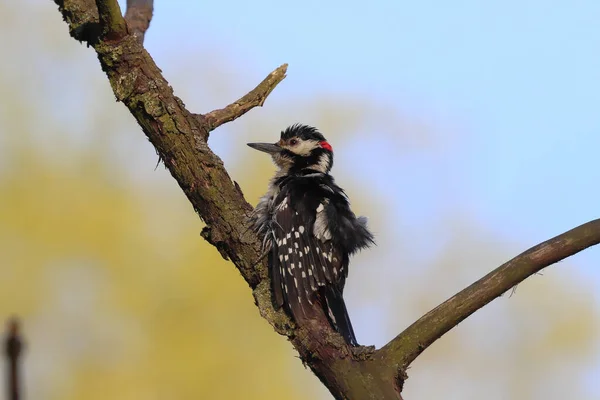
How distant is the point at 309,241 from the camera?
3.85m

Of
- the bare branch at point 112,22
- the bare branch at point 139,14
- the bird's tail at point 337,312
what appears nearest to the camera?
the bare branch at point 112,22

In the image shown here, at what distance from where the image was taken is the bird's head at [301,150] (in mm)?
4688

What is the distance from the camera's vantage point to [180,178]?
3303 millimetres

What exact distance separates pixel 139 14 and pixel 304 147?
131cm

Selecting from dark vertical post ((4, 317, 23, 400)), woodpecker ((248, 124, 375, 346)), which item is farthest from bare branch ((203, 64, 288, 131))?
dark vertical post ((4, 317, 23, 400))

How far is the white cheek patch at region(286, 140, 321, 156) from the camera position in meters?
4.74

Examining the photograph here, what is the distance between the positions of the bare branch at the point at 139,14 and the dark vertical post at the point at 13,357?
9.96 ft

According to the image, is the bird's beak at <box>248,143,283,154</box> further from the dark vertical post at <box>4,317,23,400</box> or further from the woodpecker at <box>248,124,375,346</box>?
the dark vertical post at <box>4,317,23,400</box>

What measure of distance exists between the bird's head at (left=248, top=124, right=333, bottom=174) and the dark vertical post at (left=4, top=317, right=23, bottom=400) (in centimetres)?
378

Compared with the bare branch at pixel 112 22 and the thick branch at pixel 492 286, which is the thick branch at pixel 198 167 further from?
the thick branch at pixel 492 286

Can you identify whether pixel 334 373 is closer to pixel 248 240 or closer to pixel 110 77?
pixel 248 240

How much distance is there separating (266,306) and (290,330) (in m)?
0.23

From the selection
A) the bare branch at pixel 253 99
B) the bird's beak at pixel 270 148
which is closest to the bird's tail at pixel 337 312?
the bare branch at pixel 253 99

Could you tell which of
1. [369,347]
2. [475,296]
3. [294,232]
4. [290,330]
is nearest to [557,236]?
[475,296]
